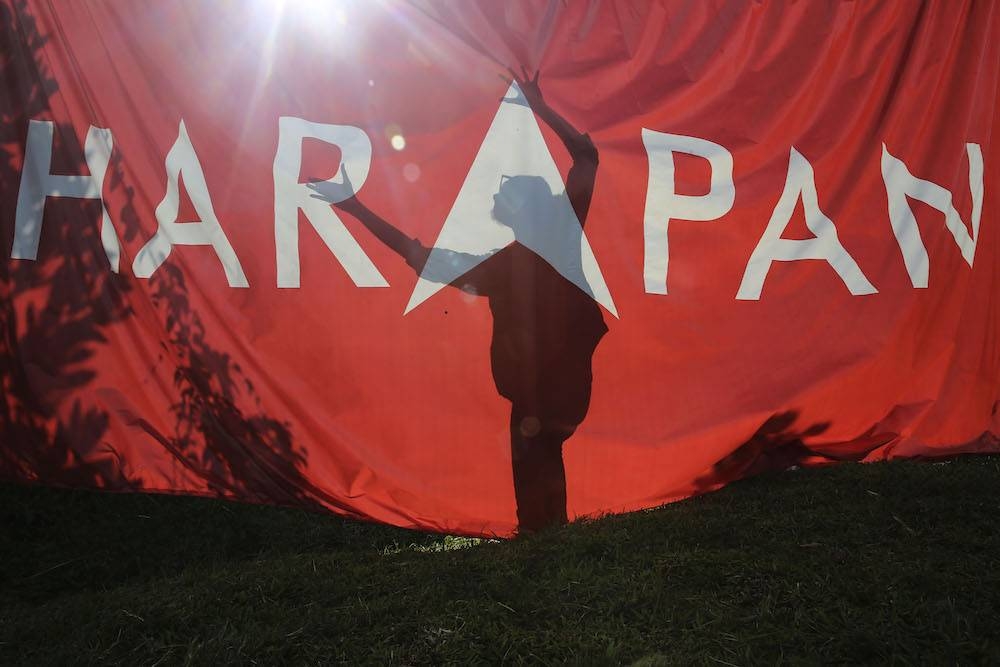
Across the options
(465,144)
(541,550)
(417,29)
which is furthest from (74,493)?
(417,29)

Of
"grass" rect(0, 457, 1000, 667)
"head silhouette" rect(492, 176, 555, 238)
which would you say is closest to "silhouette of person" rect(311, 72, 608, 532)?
"head silhouette" rect(492, 176, 555, 238)

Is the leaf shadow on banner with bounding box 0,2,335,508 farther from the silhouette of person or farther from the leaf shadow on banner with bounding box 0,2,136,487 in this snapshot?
the silhouette of person

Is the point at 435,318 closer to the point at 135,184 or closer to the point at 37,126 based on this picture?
the point at 135,184

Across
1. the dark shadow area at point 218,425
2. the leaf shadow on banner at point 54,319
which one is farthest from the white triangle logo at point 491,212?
the leaf shadow on banner at point 54,319

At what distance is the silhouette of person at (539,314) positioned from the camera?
319cm

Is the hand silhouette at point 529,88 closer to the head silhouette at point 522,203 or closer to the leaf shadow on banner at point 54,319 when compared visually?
the head silhouette at point 522,203

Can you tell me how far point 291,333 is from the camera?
3.13m

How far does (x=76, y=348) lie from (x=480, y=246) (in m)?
1.70

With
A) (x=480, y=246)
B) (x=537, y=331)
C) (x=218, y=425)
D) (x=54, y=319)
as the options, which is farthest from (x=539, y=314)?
(x=54, y=319)

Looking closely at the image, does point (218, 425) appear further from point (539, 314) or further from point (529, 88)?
point (529, 88)

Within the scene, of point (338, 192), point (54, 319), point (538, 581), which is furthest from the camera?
point (338, 192)

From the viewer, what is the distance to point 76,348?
3035 mm

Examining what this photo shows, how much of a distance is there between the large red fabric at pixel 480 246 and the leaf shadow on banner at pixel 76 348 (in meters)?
0.01

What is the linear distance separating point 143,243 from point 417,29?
1436mm
